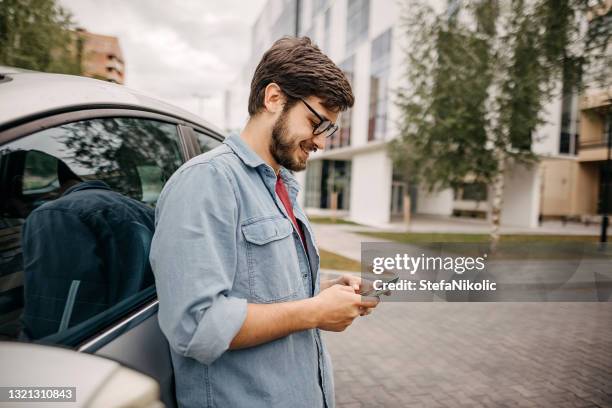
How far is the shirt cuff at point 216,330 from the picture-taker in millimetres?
1033

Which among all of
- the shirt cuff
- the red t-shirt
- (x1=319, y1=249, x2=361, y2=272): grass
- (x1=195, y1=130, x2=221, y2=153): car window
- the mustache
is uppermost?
(x1=195, y1=130, x2=221, y2=153): car window

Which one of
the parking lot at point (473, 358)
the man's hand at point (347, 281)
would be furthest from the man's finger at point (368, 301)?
the parking lot at point (473, 358)

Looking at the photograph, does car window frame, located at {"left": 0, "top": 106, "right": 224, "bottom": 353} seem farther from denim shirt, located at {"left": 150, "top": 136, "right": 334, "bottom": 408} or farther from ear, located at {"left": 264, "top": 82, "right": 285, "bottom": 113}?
ear, located at {"left": 264, "top": 82, "right": 285, "bottom": 113}

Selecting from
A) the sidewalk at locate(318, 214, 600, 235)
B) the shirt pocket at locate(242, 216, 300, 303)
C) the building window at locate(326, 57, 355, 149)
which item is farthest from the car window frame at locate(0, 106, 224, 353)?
the building window at locate(326, 57, 355, 149)

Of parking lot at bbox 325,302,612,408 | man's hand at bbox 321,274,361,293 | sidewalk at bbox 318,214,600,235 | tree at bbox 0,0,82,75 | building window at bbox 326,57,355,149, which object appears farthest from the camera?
building window at bbox 326,57,355,149

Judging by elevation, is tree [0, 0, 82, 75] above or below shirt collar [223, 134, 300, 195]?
above

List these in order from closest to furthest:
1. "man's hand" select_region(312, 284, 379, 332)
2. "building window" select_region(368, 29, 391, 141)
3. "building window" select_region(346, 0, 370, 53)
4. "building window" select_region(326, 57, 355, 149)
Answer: "man's hand" select_region(312, 284, 379, 332) → "building window" select_region(368, 29, 391, 141) → "building window" select_region(346, 0, 370, 53) → "building window" select_region(326, 57, 355, 149)

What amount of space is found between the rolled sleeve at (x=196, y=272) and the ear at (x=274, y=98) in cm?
44

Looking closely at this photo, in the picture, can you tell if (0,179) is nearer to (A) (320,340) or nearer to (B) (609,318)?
(A) (320,340)

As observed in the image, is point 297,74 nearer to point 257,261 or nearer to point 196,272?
point 257,261

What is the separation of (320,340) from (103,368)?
0.85 m

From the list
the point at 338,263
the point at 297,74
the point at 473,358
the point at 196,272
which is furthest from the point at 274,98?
the point at 338,263

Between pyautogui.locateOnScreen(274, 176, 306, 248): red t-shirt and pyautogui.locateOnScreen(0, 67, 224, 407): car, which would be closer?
pyautogui.locateOnScreen(0, 67, 224, 407): car

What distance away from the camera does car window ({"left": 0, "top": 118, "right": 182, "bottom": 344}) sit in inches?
46.1
